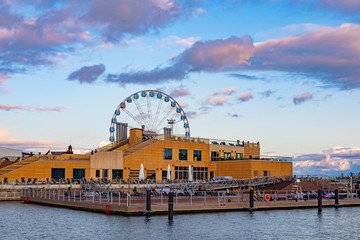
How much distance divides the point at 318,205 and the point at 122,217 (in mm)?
19768

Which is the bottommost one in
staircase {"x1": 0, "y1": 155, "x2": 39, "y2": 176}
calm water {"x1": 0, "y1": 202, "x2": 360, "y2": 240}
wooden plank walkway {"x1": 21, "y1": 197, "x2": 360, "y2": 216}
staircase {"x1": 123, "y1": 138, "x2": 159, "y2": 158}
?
calm water {"x1": 0, "y1": 202, "x2": 360, "y2": 240}

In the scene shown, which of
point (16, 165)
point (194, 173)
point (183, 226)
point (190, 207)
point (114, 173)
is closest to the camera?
point (183, 226)

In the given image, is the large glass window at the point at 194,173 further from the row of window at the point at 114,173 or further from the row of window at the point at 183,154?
the row of window at the point at 114,173

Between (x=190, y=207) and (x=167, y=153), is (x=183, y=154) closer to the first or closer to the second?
(x=167, y=153)

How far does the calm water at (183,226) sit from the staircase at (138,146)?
32.2m

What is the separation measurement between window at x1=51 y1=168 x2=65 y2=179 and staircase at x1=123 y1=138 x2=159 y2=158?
35.2 ft

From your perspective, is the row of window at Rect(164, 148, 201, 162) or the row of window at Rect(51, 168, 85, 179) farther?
the row of window at Rect(164, 148, 201, 162)

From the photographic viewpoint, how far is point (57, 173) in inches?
2724

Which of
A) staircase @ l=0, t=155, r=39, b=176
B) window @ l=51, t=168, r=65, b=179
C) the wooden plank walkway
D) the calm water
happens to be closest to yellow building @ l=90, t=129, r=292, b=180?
window @ l=51, t=168, r=65, b=179

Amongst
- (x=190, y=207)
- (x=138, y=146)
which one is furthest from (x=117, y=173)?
(x=190, y=207)

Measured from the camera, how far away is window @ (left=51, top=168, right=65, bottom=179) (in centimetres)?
6857

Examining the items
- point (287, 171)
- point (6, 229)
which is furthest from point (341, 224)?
point (287, 171)

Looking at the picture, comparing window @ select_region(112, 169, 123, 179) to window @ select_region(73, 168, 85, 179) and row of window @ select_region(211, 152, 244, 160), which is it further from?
row of window @ select_region(211, 152, 244, 160)

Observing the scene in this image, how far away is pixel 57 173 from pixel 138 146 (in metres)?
15.0
